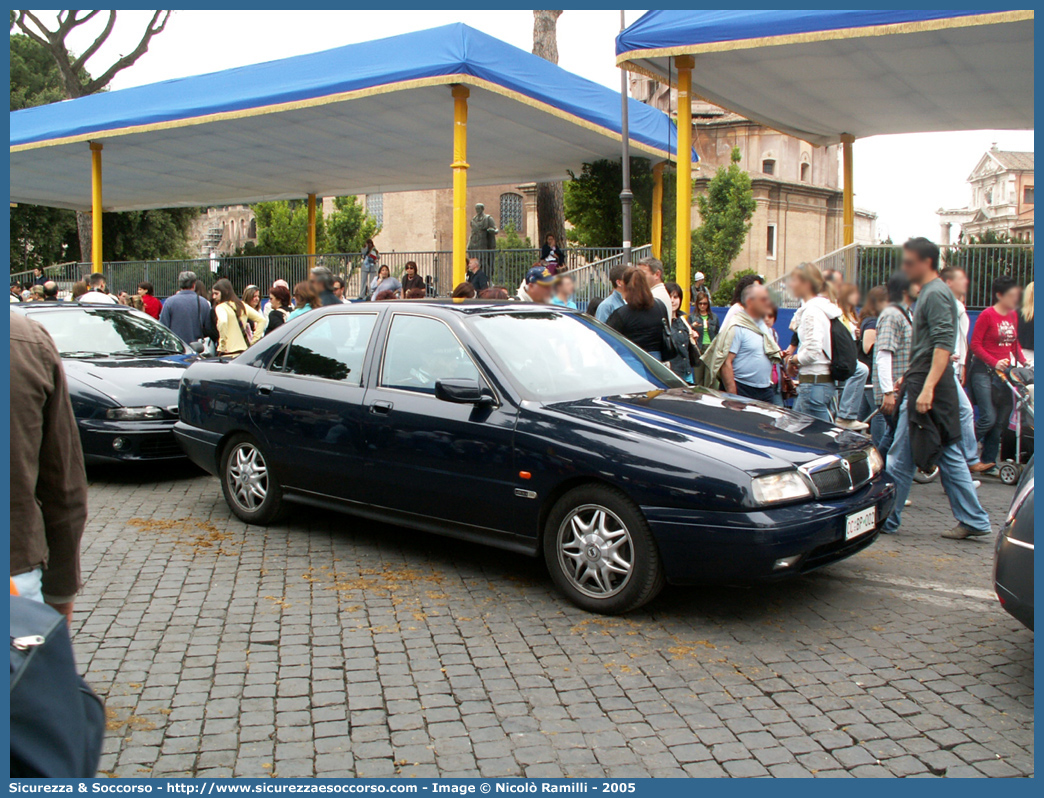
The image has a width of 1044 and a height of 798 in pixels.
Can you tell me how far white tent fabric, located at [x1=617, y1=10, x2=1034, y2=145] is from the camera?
9617 millimetres

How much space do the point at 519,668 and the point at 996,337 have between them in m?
6.84

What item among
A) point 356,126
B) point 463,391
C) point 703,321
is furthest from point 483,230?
point 463,391

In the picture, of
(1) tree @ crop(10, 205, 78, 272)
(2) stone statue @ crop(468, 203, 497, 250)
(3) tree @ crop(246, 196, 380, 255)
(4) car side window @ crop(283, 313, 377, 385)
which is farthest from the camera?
(3) tree @ crop(246, 196, 380, 255)

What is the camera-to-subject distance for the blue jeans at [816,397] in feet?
24.8

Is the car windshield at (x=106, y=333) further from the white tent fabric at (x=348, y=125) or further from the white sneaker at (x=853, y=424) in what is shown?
the white sneaker at (x=853, y=424)

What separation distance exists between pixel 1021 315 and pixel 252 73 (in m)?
11.7

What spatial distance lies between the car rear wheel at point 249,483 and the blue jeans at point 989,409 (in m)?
6.77

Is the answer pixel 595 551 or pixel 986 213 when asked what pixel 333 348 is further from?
pixel 986 213

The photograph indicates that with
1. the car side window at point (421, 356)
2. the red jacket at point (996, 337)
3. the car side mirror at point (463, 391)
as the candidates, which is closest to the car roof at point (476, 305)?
the car side window at point (421, 356)

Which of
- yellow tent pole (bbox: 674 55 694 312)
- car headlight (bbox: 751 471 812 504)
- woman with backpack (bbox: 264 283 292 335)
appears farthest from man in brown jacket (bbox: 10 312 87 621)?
yellow tent pole (bbox: 674 55 694 312)

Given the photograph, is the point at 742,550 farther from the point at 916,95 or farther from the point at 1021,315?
the point at 916,95

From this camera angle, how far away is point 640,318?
7.56m

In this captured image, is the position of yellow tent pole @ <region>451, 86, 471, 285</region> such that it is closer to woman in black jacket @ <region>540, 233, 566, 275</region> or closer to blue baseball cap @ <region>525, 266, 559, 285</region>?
woman in black jacket @ <region>540, 233, 566, 275</region>
